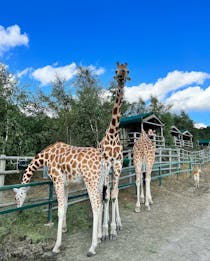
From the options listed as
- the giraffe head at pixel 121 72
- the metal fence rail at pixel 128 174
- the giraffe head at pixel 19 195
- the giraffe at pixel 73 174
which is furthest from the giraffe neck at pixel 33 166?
the giraffe head at pixel 121 72

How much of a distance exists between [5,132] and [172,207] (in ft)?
24.0

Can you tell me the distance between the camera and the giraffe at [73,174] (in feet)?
13.2

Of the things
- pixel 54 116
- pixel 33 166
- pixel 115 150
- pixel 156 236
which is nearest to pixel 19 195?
pixel 33 166

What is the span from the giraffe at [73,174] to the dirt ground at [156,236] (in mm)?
239

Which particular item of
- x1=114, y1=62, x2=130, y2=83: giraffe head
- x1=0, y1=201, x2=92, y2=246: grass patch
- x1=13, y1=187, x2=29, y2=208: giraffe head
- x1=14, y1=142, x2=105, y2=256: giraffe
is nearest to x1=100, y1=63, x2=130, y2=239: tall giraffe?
x1=114, y1=62, x2=130, y2=83: giraffe head

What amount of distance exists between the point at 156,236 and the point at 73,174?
1.97 metres

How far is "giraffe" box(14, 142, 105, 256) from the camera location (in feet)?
13.2

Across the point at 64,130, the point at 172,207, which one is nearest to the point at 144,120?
the point at 64,130

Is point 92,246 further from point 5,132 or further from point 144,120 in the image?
point 144,120

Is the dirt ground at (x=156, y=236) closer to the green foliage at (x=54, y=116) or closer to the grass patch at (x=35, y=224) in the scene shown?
the grass patch at (x=35, y=224)

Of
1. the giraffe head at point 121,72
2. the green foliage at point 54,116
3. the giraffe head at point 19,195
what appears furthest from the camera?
the green foliage at point 54,116

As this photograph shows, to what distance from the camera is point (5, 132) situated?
10242 millimetres

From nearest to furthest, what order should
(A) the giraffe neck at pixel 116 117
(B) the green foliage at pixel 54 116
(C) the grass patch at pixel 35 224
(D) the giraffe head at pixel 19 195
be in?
(C) the grass patch at pixel 35 224 < (D) the giraffe head at pixel 19 195 < (A) the giraffe neck at pixel 116 117 < (B) the green foliage at pixel 54 116

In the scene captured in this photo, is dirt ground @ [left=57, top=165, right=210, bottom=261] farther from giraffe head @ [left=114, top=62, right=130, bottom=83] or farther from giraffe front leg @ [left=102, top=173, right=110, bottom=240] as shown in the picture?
giraffe head @ [left=114, top=62, right=130, bottom=83]
